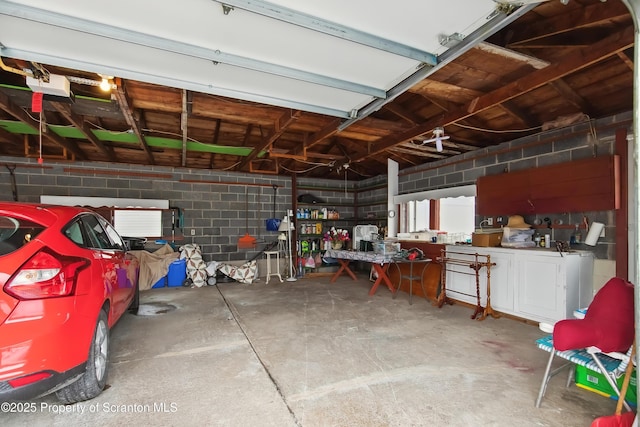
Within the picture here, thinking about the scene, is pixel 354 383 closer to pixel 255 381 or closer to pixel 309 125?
pixel 255 381

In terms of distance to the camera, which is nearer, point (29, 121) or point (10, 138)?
point (29, 121)

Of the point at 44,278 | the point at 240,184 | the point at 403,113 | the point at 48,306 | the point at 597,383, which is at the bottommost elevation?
the point at 597,383

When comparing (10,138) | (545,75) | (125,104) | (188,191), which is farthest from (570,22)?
(10,138)

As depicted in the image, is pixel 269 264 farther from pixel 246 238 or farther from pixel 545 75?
pixel 545 75

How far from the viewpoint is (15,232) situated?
170cm

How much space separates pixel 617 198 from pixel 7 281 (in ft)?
16.8

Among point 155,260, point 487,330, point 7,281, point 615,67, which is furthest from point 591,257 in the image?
point 155,260

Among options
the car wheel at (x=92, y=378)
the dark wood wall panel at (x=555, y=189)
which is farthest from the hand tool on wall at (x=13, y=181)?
the dark wood wall panel at (x=555, y=189)

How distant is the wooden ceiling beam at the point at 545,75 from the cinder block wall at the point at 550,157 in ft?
4.04

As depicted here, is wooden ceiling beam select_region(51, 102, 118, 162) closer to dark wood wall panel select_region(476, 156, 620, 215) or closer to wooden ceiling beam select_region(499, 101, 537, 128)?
wooden ceiling beam select_region(499, 101, 537, 128)

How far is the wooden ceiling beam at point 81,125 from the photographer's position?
344 centimetres

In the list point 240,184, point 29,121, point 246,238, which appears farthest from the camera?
point 240,184

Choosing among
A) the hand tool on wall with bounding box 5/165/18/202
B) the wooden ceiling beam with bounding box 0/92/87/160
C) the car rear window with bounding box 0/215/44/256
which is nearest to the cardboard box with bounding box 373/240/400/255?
the car rear window with bounding box 0/215/44/256

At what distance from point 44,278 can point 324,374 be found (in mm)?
1974
